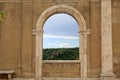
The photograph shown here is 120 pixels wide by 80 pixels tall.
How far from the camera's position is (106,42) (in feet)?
56.6

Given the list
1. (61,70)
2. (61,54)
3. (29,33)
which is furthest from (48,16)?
(61,54)

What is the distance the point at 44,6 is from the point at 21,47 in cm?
226

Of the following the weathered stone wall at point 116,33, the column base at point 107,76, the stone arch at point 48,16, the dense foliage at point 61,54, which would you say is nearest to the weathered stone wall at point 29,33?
the weathered stone wall at point 116,33

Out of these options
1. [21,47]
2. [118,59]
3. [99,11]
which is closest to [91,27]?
[99,11]

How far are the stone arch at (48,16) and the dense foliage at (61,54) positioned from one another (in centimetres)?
1076

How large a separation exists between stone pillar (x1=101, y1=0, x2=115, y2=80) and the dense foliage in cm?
1124

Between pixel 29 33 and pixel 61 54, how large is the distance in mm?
11313

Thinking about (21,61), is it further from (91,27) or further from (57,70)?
(91,27)

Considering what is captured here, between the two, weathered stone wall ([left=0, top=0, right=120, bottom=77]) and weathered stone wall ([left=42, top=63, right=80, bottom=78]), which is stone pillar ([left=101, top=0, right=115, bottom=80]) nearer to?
weathered stone wall ([left=0, top=0, right=120, bottom=77])

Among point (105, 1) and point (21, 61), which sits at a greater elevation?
point (105, 1)

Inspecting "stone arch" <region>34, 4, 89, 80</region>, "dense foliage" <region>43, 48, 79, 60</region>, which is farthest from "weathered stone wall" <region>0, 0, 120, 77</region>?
"dense foliage" <region>43, 48, 79, 60</region>

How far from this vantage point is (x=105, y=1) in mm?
17406

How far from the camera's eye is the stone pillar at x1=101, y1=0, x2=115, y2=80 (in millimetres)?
17141

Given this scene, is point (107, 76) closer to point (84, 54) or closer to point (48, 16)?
point (84, 54)
